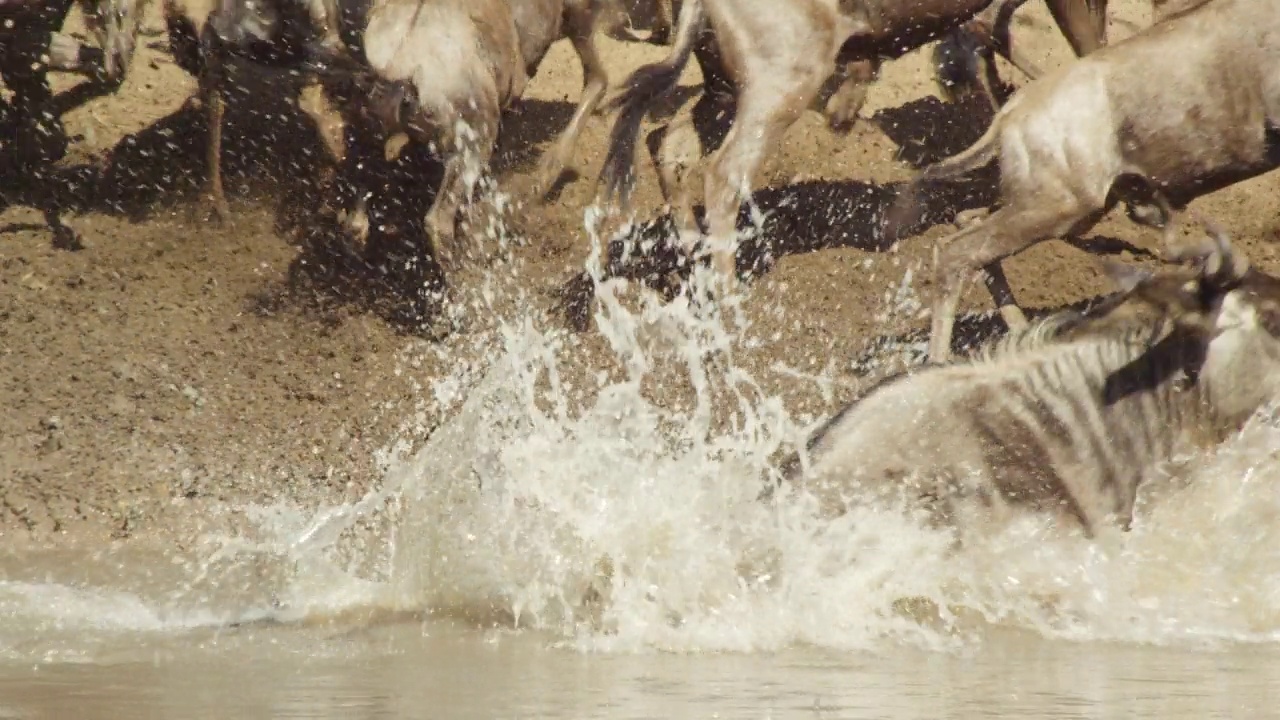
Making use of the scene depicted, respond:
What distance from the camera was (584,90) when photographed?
1088 cm

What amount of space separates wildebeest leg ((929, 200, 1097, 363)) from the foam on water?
273 cm

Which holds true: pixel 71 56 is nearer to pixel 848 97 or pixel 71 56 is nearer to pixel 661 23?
pixel 661 23

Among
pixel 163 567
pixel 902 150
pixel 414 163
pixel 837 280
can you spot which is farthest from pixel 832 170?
pixel 163 567

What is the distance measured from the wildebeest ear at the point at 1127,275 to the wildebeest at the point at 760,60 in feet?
12.0

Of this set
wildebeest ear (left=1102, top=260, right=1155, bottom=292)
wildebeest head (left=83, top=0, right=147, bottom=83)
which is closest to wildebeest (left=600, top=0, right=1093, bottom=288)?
wildebeest head (left=83, top=0, right=147, bottom=83)

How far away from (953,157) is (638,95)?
1.64 meters

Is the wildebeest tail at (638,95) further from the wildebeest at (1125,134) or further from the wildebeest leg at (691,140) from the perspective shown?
the wildebeest at (1125,134)

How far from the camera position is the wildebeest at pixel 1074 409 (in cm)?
552

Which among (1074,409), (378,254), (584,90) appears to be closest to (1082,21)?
(584,90)

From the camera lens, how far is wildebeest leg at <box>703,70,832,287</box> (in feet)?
30.6

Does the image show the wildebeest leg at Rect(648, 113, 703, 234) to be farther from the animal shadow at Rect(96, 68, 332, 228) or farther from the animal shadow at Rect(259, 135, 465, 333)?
the animal shadow at Rect(96, 68, 332, 228)

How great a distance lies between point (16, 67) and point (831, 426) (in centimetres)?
678

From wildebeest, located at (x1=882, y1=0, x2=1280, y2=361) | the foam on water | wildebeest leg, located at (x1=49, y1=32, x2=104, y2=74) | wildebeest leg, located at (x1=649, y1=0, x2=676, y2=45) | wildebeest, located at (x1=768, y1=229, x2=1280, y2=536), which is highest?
wildebeest leg, located at (x1=649, y1=0, x2=676, y2=45)

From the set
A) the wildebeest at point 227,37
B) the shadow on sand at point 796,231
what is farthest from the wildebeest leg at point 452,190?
the wildebeest at point 227,37
